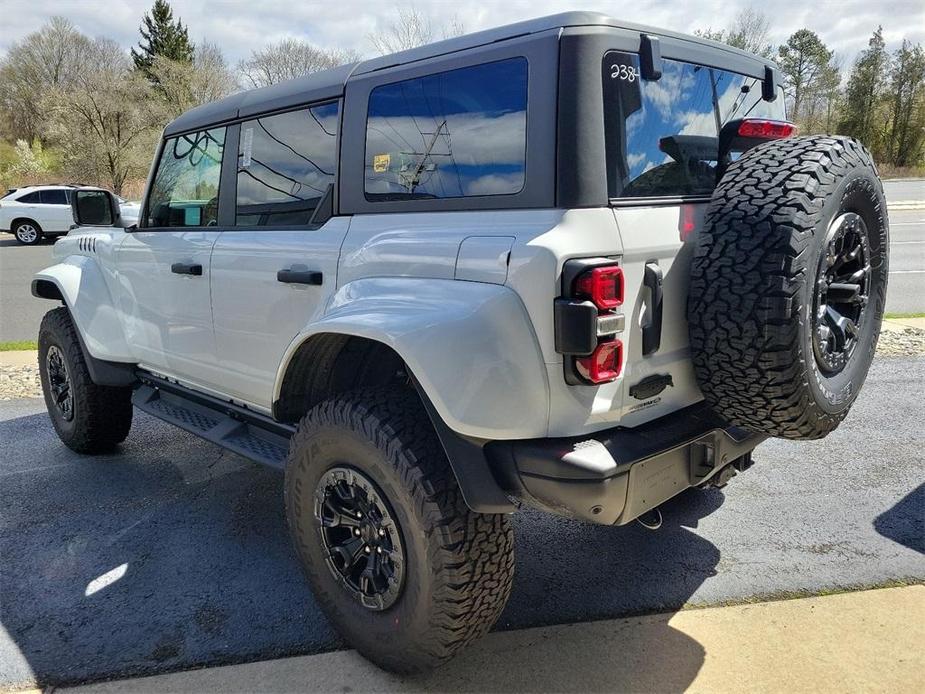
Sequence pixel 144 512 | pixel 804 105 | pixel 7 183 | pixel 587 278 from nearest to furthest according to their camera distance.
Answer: pixel 587 278
pixel 144 512
pixel 7 183
pixel 804 105

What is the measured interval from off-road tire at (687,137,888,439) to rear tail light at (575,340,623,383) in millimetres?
331

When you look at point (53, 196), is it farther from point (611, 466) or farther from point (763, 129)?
point (611, 466)

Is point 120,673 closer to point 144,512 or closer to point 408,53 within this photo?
point 144,512

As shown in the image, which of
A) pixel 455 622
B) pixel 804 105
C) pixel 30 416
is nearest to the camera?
pixel 455 622

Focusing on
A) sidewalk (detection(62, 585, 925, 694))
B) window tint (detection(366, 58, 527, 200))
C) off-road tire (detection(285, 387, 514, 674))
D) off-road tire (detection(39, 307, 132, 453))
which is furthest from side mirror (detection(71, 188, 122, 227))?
sidewalk (detection(62, 585, 925, 694))

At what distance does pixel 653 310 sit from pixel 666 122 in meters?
0.69

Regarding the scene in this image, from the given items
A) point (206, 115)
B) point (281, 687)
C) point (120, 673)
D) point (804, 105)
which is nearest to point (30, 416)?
point (206, 115)

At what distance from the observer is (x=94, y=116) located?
1175 inches

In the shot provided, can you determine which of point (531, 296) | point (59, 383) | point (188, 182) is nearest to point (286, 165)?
point (188, 182)

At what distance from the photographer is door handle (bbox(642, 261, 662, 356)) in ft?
7.14

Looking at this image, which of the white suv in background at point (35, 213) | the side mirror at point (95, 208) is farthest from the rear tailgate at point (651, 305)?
the white suv in background at point (35, 213)

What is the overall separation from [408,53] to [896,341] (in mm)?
6451

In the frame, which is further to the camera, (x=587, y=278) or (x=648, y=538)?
(x=648, y=538)

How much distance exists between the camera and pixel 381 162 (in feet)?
8.69
